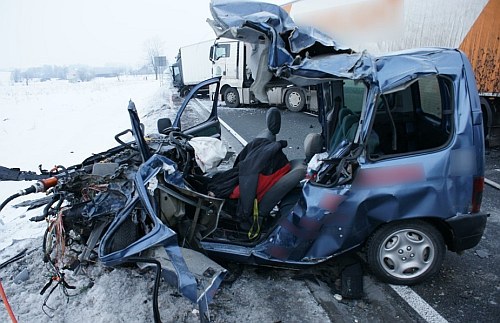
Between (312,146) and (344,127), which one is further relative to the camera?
(312,146)

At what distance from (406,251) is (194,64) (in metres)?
20.9

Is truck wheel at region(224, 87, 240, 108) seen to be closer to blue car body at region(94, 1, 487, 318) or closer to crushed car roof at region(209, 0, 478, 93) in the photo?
crushed car roof at region(209, 0, 478, 93)

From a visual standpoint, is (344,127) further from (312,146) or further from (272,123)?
(272,123)

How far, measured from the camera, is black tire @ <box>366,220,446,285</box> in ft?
9.55

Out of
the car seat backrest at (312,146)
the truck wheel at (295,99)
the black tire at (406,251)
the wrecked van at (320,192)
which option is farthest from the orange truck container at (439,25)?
the truck wheel at (295,99)

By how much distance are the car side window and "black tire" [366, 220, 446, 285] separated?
654mm

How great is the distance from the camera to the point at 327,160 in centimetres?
287

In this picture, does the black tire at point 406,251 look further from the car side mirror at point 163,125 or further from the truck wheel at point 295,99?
the truck wheel at point 295,99

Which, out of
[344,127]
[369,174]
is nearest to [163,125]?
[344,127]

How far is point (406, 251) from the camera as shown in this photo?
2949 millimetres

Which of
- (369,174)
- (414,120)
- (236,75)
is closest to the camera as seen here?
(369,174)

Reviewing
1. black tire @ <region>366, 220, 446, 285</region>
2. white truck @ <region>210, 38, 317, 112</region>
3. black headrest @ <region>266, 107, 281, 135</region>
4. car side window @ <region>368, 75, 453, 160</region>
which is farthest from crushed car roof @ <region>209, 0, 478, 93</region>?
white truck @ <region>210, 38, 317, 112</region>

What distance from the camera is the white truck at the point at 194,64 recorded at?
21.0 meters

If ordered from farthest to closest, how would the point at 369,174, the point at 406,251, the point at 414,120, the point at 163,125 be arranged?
the point at 163,125 < the point at 414,120 < the point at 406,251 < the point at 369,174
